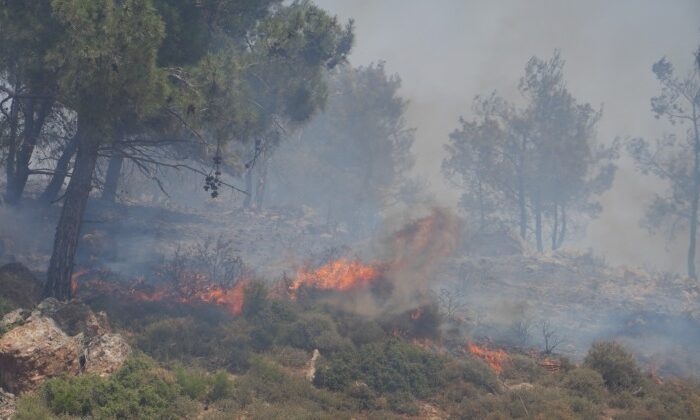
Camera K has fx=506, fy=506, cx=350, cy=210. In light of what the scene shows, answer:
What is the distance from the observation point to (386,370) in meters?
12.1

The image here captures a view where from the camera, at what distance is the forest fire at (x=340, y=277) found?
17.8 m

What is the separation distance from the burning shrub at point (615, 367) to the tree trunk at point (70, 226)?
14.5 meters

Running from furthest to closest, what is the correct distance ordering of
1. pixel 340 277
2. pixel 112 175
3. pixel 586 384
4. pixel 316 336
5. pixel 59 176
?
pixel 112 175
pixel 59 176
pixel 340 277
pixel 316 336
pixel 586 384

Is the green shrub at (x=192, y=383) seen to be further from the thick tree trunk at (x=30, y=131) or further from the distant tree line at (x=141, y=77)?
the thick tree trunk at (x=30, y=131)

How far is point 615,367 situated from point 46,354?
1285 cm

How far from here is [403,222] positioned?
2131 centimetres

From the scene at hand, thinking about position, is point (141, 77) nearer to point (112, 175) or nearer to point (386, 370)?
point (386, 370)

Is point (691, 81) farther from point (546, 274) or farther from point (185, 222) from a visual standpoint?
point (185, 222)

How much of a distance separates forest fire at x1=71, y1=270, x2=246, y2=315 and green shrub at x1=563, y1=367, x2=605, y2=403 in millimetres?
9849

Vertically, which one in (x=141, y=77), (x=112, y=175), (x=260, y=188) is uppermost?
(x=260, y=188)

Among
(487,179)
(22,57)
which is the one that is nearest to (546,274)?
(487,179)

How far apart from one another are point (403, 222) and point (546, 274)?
18.7m

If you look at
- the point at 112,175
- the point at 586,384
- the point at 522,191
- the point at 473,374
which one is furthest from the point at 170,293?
the point at 522,191

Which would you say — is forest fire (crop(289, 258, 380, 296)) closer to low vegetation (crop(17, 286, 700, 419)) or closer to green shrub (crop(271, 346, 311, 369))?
low vegetation (crop(17, 286, 700, 419))
